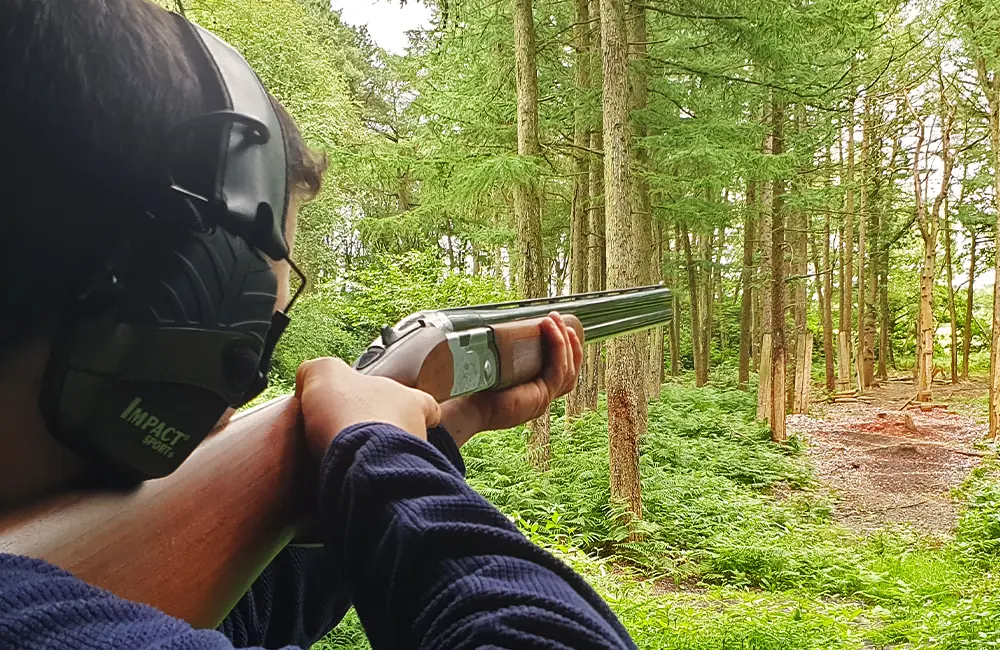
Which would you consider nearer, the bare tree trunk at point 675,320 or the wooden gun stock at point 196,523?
the wooden gun stock at point 196,523

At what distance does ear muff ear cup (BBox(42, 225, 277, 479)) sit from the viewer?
622 millimetres

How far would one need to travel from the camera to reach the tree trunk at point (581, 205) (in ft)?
33.7

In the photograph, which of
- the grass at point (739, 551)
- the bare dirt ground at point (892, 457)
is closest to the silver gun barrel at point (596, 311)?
the grass at point (739, 551)

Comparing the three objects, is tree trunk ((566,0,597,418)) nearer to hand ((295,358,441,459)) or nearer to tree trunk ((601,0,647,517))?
tree trunk ((601,0,647,517))

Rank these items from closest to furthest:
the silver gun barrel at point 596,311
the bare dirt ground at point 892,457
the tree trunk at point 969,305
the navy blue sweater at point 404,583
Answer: the navy blue sweater at point 404,583 < the silver gun barrel at point 596,311 < the bare dirt ground at point 892,457 < the tree trunk at point 969,305

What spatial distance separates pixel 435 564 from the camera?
0.72m

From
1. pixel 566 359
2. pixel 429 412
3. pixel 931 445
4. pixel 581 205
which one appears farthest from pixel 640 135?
pixel 429 412

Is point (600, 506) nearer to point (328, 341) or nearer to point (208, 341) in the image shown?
point (328, 341)

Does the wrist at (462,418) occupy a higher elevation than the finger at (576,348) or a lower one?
lower

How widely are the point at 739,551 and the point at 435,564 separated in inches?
264

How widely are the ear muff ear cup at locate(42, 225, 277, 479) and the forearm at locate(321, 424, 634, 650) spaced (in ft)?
0.58

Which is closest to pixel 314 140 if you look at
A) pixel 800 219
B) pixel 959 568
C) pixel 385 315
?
pixel 385 315

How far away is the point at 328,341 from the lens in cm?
846

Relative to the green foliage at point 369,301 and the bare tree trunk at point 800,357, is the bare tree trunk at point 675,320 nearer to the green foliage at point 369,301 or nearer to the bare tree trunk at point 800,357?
the bare tree trunk at point 800,357
